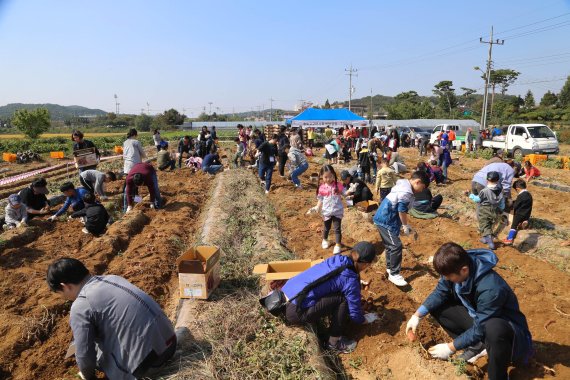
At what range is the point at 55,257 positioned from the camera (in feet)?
20.0

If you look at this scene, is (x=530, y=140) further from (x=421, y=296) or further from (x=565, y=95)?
(x=565, y=95)

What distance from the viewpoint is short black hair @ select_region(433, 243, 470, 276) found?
106 inches

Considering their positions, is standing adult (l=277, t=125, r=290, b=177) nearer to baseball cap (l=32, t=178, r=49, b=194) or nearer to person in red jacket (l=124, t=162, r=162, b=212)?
person in red jacket (l=124, t=162, r=162, b=212)

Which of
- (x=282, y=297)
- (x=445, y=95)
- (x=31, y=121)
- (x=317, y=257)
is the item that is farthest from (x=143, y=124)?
(x=282, y=297)

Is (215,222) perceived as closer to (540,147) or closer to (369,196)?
(369,196)

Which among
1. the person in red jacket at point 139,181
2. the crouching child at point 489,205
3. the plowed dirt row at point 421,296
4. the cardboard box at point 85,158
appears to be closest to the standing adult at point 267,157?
the plowed dirt row at point 421,296

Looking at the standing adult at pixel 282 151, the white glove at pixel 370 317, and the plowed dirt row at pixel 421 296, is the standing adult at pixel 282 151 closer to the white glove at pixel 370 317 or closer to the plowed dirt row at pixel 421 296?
the plowed dirt row at pixel 421 296

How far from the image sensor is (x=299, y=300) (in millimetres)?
3555

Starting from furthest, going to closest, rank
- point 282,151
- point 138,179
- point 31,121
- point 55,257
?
1. point 31,121
2. point 282,151
3. point 138,179
4. point 55,257

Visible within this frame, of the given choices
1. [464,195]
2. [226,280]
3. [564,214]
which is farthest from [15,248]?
[564,214]

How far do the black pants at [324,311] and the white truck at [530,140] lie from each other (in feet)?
56.9

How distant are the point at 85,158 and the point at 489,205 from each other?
939cm

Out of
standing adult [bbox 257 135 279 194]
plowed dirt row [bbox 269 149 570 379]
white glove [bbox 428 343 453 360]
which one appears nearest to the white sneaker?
plowed dirt row [bbox 269 149 570 379]

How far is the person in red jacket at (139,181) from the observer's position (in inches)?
321
